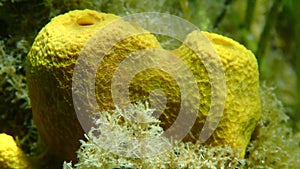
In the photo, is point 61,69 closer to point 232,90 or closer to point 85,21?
point 85,21

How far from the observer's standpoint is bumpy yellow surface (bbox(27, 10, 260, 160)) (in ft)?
4.27

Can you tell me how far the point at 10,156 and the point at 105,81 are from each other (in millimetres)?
502

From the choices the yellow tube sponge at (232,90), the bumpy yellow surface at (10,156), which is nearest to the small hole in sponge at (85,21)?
the yellow tube sponge at (232,90)

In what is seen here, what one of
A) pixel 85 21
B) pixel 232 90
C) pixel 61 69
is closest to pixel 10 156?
pixel 61 69

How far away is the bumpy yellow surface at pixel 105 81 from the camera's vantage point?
1303 millimetres

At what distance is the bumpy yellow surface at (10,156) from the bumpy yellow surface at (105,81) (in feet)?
0.41

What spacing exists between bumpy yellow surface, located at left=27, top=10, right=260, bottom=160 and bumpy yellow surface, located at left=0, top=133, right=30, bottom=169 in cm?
12

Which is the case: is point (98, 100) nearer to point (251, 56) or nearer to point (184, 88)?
point (184, 88)

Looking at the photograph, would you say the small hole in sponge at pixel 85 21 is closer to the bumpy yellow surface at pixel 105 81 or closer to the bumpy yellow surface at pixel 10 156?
the bumpy yellow surface at pixel 105 81

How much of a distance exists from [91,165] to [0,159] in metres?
0.41

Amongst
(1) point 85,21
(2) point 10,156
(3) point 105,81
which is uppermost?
(1) point 85,21

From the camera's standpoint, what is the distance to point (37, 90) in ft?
4.49

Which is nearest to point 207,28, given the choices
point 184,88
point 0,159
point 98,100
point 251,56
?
point 251,56

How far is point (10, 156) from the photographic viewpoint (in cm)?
140
